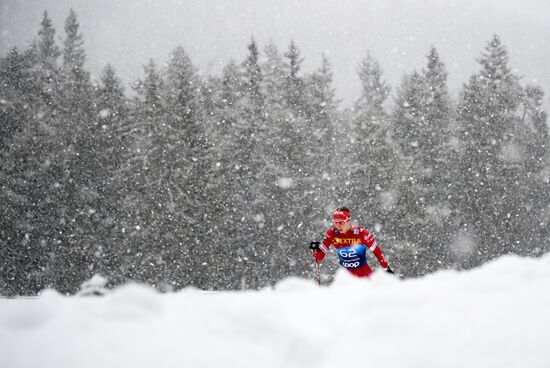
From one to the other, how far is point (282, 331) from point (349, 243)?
6.44 metres

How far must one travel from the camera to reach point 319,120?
3353 cm

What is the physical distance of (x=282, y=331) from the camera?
320cm

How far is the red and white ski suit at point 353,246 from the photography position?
9453 millimetres

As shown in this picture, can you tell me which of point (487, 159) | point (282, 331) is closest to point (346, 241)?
point (282, 331)

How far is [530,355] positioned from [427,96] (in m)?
31.0

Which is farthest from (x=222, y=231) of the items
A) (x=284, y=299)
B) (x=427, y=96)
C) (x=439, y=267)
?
(x=284, y=299)

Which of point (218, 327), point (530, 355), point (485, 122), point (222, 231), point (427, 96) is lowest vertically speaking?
point (530, 355)

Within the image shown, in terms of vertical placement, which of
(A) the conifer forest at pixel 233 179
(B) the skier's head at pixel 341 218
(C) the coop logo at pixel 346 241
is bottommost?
(C) the coop logo at pixel 346 241

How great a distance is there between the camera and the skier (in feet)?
30.7

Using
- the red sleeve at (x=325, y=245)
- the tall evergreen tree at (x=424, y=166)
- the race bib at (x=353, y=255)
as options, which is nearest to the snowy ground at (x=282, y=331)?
the race bib at (x=353, y=255)

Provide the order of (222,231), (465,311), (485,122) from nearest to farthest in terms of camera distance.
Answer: (465,311)
(222,231)
(485,122)

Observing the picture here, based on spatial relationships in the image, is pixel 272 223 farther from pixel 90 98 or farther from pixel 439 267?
pixel 90 98

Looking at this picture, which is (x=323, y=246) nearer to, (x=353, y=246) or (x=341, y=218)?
(x=353, y=246)

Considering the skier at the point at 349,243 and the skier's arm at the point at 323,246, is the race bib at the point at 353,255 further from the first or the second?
the skier's arm at the point at 323,246
